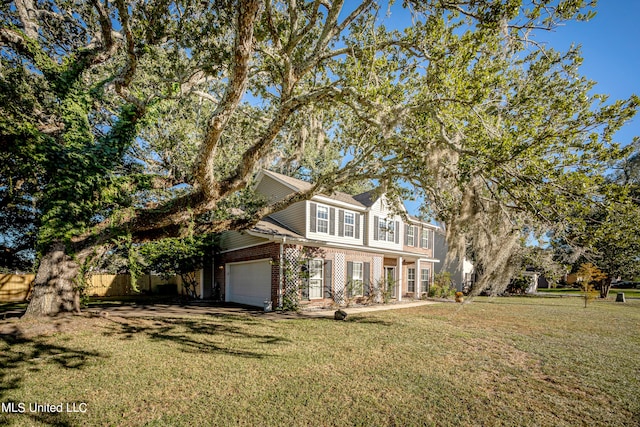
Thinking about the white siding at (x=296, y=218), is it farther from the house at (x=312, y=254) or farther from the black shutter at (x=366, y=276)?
the black shutter at (x=366, y=276)

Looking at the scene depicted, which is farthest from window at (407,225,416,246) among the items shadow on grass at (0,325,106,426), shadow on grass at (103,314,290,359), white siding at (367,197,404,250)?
shadow on grass at (0,325,106,426)

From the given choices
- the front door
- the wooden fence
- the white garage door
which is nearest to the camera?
the white garage door

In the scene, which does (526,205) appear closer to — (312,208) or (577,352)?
(577,352)

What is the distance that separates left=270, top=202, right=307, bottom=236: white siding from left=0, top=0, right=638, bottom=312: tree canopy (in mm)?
4479

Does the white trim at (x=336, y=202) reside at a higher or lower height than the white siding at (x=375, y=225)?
higher

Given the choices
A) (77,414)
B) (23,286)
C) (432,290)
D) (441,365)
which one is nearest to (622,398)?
(441,365)

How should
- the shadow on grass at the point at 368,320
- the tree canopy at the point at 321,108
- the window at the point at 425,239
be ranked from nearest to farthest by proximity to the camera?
the tree canopy at the point at 321,108, the shadow on grass at the point at 368,320, the window at the point at 425,239

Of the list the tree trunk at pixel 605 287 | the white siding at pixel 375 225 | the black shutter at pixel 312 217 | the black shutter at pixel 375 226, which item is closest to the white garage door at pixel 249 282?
the black shutter at pixel 312 217

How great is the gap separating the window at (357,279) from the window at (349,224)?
61.8 inches

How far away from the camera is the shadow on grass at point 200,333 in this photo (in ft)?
21.3

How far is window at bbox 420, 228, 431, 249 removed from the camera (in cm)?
2102

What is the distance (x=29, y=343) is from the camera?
6160 mm

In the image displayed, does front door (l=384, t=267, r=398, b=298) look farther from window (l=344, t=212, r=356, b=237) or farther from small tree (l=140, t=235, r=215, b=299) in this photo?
small tree (l=140, t=235, r=215, b=299)

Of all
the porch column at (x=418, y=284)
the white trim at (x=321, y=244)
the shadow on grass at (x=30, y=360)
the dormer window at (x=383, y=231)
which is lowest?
the porch column at (x=418, y=284)
